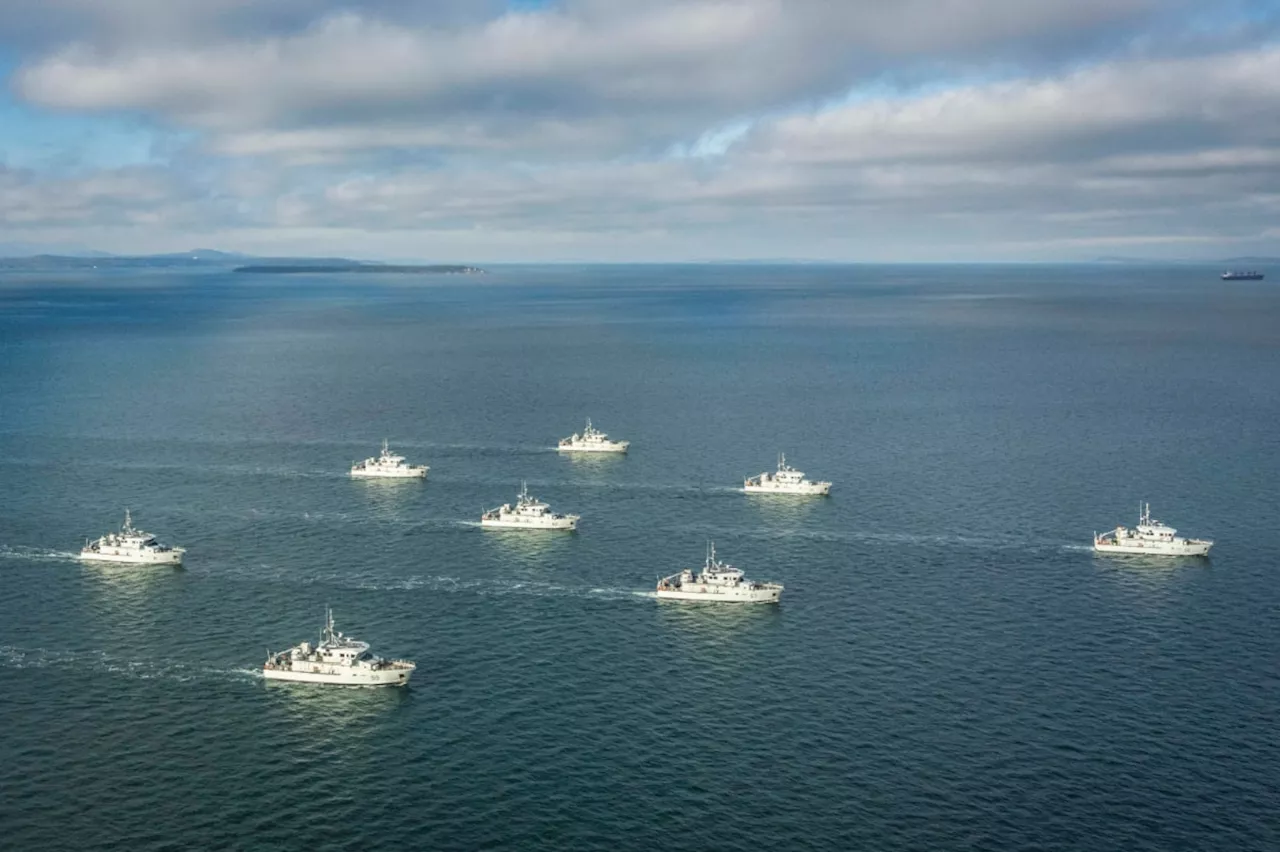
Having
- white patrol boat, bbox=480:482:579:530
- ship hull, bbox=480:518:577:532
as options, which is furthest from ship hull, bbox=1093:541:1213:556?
white patrol boat, bbox=480:482:579:530

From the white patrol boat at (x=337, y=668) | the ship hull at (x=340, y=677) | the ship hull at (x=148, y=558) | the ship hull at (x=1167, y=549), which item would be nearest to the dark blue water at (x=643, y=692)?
the ship hull at (x=340, y=677)

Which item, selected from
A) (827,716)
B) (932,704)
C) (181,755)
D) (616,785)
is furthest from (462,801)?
(932,704)

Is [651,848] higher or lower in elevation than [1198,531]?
lower

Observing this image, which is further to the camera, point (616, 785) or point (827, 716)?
point (827, 716)

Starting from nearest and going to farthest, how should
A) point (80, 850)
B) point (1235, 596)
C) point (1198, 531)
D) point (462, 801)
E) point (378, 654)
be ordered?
point (80, 850), point (462, 801), point (378, 654), point (1235, 596), point (1198, 531)

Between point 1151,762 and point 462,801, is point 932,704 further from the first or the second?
point 462,801

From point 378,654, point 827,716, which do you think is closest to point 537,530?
point 378,654

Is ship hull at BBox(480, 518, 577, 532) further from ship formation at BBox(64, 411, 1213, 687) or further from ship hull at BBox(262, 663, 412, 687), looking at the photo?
ship hull at BBox(262, 663, 412, 687)

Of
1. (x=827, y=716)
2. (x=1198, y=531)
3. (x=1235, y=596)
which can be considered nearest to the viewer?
(x=827, y=716)
